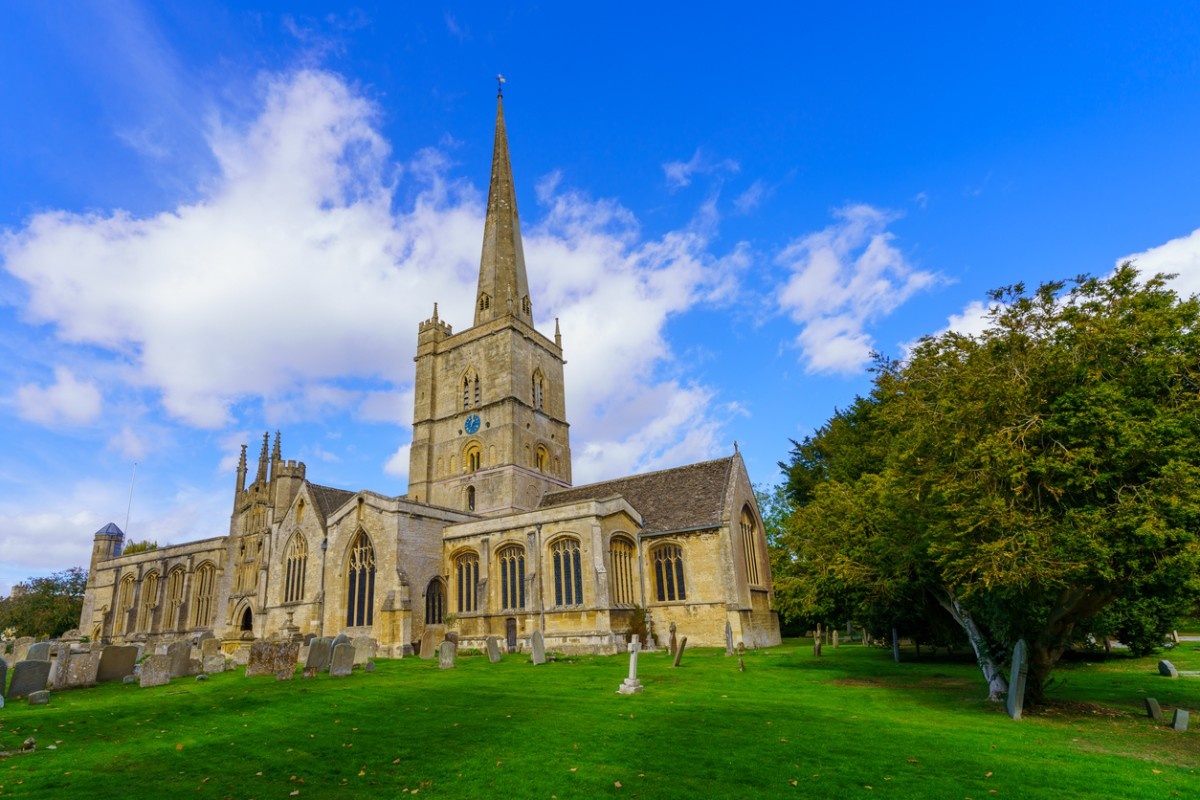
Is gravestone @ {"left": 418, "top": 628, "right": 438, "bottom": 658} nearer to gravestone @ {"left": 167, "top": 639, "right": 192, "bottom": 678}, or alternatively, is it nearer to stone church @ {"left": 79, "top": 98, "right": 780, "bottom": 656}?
stone church @ {"left": 79, "top": 98, "right": 780, "bottom": 656}

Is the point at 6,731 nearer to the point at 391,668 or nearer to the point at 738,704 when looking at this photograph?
the point at 391,668

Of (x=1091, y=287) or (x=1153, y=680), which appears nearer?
(x=1091, y=287)

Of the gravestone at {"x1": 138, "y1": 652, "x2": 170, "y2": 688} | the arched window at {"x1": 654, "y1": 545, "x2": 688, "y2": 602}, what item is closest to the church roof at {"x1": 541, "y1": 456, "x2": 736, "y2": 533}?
the arched window at {"x1": 654, "y1": 545, "x2": 688, "y2": 602}

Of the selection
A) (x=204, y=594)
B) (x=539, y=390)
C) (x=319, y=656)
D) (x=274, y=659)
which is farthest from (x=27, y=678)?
(x=204, y=594)

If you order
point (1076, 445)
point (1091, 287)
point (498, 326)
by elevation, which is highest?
point (498, 326)

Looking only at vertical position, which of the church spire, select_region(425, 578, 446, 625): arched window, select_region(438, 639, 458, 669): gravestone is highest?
the church spire

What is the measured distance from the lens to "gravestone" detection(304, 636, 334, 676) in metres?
18.3

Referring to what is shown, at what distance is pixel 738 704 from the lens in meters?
13.5

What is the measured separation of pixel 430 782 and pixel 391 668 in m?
14.8

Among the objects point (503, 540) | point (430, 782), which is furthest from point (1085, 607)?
point (503, 540)

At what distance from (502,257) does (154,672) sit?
3289 centimetres

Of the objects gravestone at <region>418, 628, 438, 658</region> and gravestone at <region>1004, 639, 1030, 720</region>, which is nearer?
gravestone at <region>1004, 639, 1030, 720</region>

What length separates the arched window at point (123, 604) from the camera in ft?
162

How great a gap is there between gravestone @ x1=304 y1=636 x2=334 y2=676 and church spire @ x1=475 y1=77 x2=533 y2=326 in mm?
26024
